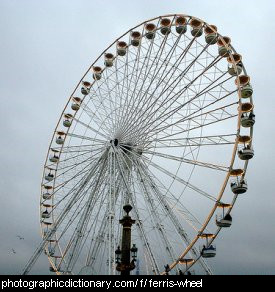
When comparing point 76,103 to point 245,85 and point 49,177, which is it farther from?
point 245,85

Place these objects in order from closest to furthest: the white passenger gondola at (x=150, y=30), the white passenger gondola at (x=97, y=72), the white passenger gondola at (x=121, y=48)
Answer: the white passenger gondola at (x=150, y=30)
the white passenger gondola at (x=121, y=48)
the white passenger gondola at (x=97, y=72)

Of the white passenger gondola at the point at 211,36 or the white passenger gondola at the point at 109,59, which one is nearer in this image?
the white passenger gondola at the point at 211,36

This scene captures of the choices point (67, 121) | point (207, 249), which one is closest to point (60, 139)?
point (67, 121)

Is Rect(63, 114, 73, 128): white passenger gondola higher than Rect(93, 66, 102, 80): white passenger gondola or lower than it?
lower

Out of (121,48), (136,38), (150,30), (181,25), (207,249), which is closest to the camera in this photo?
(207,249)

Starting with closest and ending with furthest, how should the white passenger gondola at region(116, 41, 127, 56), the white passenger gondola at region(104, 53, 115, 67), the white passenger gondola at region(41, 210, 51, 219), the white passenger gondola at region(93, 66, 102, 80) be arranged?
the white passenger gondola at region(116, 41, 127, 56), the white passenger gondola at region(41, 210, 51, 219), the white passenger gondola at region(104, 53, 115, 67), the white passenger gondola at region(93, 66, 102, 80)

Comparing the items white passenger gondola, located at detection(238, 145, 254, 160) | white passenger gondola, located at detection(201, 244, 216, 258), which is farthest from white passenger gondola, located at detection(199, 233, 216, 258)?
white passenger gondola, located at detection(238, 145, 254, 160)

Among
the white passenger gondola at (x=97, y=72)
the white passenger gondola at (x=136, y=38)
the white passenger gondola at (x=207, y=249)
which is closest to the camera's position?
the white passenger gondola at (x=207, y=249)

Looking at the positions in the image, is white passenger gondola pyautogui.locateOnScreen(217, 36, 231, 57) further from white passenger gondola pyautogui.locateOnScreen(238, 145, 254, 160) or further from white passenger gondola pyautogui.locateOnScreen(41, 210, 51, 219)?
white passenger gondola pyautogui.locateOnScreen(41, 210, 51, 219)

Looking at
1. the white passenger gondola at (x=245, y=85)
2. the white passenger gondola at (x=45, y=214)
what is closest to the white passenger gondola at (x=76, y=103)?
the white passenger gondola at (x=45, y=214)

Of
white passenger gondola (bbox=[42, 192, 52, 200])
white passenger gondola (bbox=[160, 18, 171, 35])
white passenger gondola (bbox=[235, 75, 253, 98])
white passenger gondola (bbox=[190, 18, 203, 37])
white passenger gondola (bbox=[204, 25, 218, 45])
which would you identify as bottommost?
white passenger gondola (bbox=[42, 192, 52, 200])

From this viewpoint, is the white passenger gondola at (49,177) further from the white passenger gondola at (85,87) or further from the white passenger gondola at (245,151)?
the white passenger gondola at (245,151)

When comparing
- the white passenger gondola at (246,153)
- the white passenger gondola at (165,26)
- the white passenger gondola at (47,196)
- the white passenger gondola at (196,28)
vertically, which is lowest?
the white passenger gondola at (47,196)

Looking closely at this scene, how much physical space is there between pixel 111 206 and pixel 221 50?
9618mm
